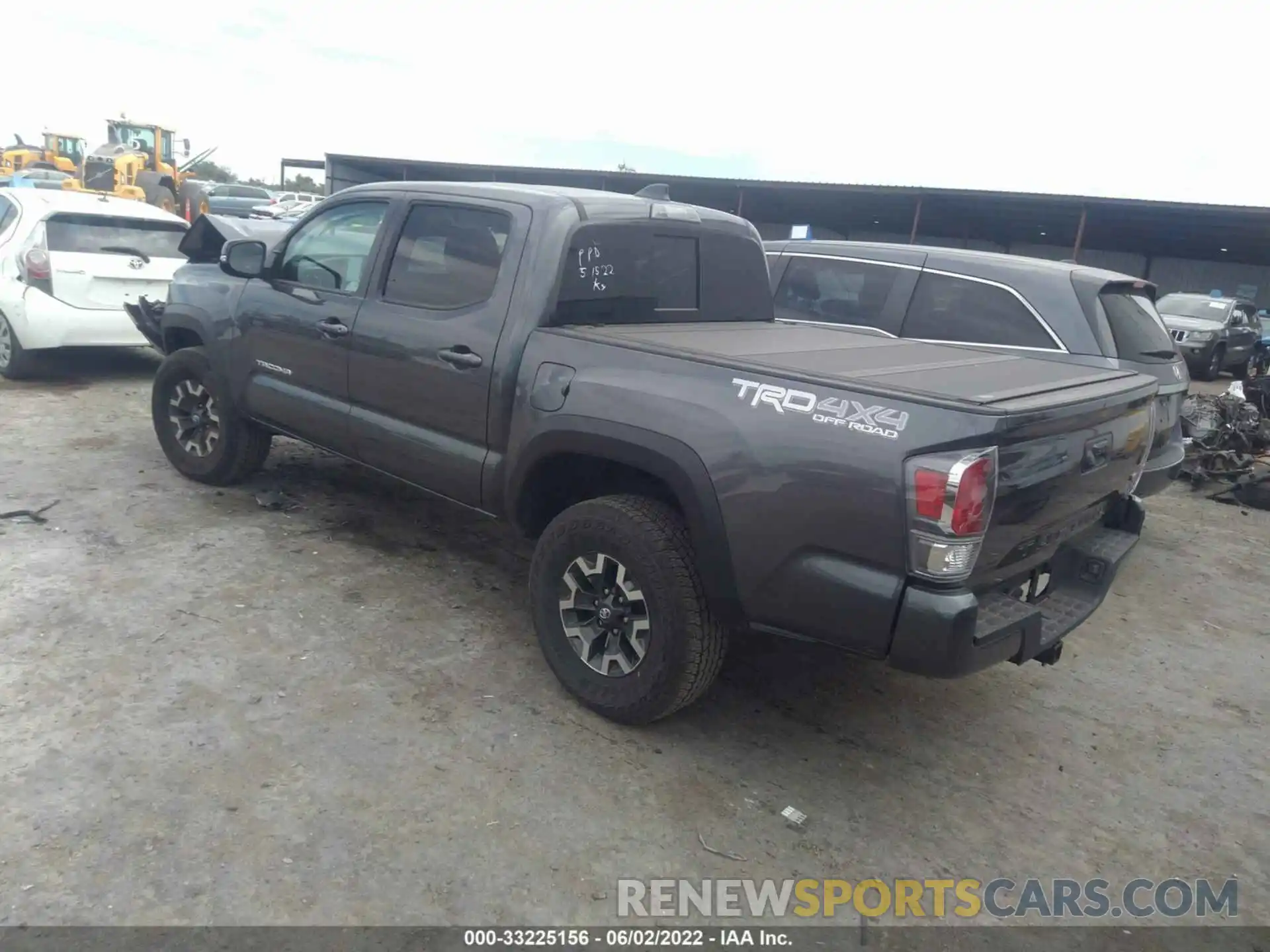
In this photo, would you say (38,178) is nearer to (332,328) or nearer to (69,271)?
(69,271)

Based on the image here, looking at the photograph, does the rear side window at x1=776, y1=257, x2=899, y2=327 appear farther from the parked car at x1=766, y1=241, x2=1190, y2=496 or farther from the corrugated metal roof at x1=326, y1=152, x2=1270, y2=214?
the corrugated metal roof at x1=326, y1=152, x2=1270, y2=214

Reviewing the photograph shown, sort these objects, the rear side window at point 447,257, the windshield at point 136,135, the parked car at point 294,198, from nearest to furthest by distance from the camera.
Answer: the rear side window at point 447,257, the windshield at point 136,135, the parked car at point 294,198

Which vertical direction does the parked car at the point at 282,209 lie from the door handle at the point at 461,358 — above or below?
above

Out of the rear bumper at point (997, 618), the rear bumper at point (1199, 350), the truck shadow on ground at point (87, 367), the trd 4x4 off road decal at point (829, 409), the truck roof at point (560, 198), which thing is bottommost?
the truck shadow on ground at point (87, 367)

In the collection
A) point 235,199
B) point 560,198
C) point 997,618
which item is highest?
point 235,199

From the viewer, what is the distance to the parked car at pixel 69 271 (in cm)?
747

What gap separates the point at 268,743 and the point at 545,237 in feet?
7.28

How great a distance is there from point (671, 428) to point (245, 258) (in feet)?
9.59

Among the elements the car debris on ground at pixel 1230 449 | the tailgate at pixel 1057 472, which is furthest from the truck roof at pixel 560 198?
the car debris on ground at pixel 1230 449

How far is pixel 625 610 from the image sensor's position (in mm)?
3398

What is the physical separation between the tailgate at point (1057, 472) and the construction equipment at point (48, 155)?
29.1 meters

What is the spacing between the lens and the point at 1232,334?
646 inches

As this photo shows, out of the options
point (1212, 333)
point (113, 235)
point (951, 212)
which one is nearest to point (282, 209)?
point (951, 212)

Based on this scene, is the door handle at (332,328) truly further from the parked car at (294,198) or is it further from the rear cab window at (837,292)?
the parked car at (294,198)
